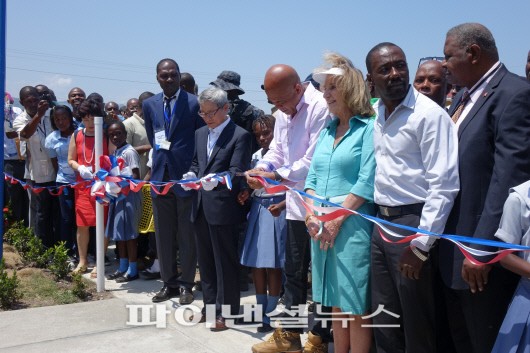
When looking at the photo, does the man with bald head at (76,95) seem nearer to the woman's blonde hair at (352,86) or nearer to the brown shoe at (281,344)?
the brown shoe at (281,344)

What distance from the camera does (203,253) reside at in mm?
5031

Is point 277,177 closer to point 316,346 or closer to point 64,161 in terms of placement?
point 316,346

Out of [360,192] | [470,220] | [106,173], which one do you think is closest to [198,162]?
[106,173]

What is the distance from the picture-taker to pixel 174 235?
18.9 feet

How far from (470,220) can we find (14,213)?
784 cm

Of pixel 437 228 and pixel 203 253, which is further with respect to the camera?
pixel 203 253

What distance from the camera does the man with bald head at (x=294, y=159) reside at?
4141mm

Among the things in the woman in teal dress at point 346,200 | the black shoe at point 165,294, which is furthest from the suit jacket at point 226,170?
the woman in teal dress at point 346,200

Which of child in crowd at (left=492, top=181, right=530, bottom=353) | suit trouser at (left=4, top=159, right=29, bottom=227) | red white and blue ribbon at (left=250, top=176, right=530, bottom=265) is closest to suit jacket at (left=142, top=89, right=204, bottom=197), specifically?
red white and blue ribbon at (left=250, top=176, right=530, bottom=265)

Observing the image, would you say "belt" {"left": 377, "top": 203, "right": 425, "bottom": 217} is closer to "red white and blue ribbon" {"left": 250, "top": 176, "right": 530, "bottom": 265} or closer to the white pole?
"red white and blue ribbon" {"left": 250, "top": 176, "right": 530, "bottom": 265}

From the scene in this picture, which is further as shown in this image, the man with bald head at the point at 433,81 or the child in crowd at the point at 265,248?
the child in crowd at the point at 265,248

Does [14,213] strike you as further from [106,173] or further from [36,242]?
[106,173]

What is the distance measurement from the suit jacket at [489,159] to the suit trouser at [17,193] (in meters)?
7.36

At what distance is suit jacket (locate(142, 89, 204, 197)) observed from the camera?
5609 mm
